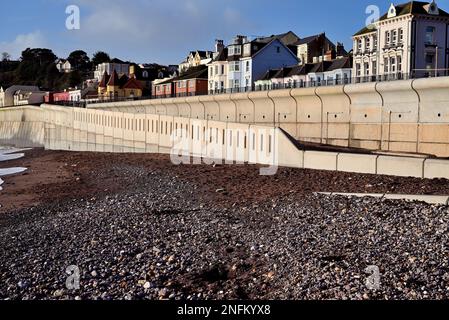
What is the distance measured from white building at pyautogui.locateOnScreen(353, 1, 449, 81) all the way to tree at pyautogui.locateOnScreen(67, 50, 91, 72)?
141511mm

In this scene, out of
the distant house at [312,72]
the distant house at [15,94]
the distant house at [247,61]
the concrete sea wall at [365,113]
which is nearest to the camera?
the concrete sea wall at [365,113]

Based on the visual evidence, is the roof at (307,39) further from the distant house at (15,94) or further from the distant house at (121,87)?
the distant house at (15,94)

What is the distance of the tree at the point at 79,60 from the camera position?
592 ft

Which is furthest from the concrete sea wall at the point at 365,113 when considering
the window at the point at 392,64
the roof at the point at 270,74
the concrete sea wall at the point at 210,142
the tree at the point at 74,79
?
the tree at the point at 74,79

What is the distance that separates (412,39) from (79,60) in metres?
150

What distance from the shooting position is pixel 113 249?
10.7m

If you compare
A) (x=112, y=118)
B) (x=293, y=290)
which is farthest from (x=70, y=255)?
(x=112, y=118)

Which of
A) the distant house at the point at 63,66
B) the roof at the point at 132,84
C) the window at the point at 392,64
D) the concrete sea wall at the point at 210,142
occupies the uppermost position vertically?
the distant house at the point at 63,66

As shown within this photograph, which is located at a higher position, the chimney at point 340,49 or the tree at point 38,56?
the tree at point 38,56

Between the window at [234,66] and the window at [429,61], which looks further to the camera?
the window at [234,66]

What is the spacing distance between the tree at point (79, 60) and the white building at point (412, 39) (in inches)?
5571

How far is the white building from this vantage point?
2020 inches

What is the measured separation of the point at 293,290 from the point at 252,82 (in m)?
63.9

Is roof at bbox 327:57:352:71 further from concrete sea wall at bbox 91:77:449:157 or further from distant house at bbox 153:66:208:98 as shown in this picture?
concrete sea wall at bbox 91:77:449:157
